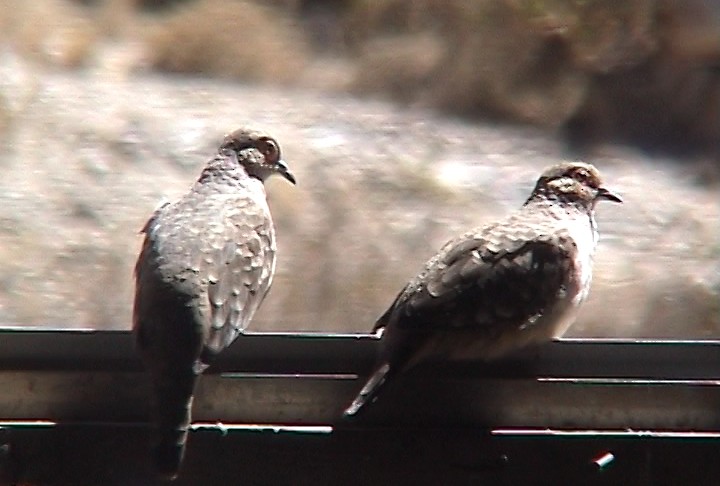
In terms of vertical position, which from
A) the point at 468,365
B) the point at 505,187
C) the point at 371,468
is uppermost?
the point at 505,187

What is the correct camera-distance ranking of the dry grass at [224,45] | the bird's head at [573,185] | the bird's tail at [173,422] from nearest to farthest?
the bird's tail at [173,422] → the bird's head at [573,185] → the dry grass at [224,45]

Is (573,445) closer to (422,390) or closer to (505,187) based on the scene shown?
(422,390)

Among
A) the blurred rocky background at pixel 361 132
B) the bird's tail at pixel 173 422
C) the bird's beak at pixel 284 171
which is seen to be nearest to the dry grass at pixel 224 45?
the blurred rocky background at pixel 361 132

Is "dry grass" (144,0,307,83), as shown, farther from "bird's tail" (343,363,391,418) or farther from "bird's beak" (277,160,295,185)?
"bird's tail" (343,363,391,418)

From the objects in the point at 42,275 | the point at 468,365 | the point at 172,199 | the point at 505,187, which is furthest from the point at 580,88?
the point at 42,275

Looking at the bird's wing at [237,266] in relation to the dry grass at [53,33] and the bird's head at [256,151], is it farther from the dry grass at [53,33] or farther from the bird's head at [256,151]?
the dry grass at [53,33]

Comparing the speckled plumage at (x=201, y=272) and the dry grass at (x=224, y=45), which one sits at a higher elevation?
the dry grass at (x=224, y=45)

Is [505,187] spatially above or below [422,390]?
above
